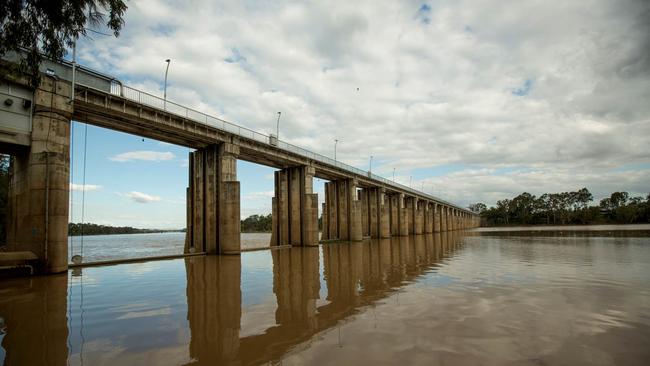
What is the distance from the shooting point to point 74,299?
1188 centimetres

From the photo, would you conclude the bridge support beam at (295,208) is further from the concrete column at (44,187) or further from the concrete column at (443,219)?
the concrete column at (443,219)

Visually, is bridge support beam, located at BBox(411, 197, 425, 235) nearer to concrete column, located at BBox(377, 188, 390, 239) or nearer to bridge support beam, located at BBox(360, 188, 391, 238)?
bridge support beam, located at BBox(360, 188, 391, 238)

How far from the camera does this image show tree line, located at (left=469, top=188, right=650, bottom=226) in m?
131

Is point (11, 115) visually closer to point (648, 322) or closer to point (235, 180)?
point (235, 180)

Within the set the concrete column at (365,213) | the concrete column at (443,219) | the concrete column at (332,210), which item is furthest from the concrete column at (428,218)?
the concrete column at (332,210)

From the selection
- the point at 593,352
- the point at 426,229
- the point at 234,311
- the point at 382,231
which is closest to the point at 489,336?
the point at 593,352

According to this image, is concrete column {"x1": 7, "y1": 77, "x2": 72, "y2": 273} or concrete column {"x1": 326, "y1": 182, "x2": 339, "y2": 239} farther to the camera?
concrete column {"x1": 326, "y1": 182, "x2": 339, "y2": 239}

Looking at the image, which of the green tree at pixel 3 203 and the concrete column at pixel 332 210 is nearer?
the green tree at pixel 3 203

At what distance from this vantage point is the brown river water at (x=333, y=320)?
6410mm

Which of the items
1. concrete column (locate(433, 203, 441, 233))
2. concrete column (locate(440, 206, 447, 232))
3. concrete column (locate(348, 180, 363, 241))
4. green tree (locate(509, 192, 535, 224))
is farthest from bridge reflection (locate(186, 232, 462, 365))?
green tree (locate(509, 192, 535, 224))

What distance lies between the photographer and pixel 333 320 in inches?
348

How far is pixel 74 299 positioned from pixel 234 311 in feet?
21.4

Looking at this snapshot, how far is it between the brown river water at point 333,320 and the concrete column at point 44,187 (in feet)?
9.24

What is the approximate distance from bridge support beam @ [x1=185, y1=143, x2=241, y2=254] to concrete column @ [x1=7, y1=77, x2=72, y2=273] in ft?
41.5
